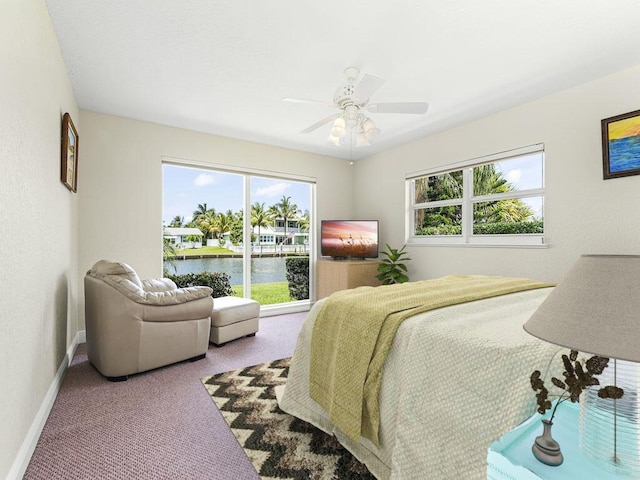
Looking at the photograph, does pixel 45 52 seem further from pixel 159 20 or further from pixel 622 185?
pixel 622 185

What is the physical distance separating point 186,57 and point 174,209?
2080mm

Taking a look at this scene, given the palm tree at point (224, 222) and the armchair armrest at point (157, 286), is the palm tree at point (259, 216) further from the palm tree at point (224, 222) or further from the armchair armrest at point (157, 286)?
the armchair armrest at point (157, 286)

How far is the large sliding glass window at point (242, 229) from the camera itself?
413 cm

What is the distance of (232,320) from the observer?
3.39m

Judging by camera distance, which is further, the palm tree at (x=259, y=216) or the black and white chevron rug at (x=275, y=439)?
the palm tree at (x=259, y=216)

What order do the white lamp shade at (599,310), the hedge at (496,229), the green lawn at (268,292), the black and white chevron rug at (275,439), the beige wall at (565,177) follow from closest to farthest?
the white lamp shade at (599,310) < the black and white chevron rug at (275,439) < the beige wall at (565,177) < the hedge at (496,229) < the green lawn at (268,292)

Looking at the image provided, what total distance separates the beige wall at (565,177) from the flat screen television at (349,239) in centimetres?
101

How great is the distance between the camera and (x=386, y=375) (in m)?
1.40

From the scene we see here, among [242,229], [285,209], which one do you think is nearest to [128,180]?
[242,229]

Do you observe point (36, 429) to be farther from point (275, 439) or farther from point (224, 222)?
point (224, 222)

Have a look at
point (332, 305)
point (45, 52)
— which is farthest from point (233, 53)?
point (332, 305)

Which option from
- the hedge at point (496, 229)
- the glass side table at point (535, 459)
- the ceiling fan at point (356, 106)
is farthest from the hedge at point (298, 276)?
the glass side table at point (535, 459)

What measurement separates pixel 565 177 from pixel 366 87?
2.14 meters

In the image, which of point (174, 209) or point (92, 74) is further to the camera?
point (174, 209)
